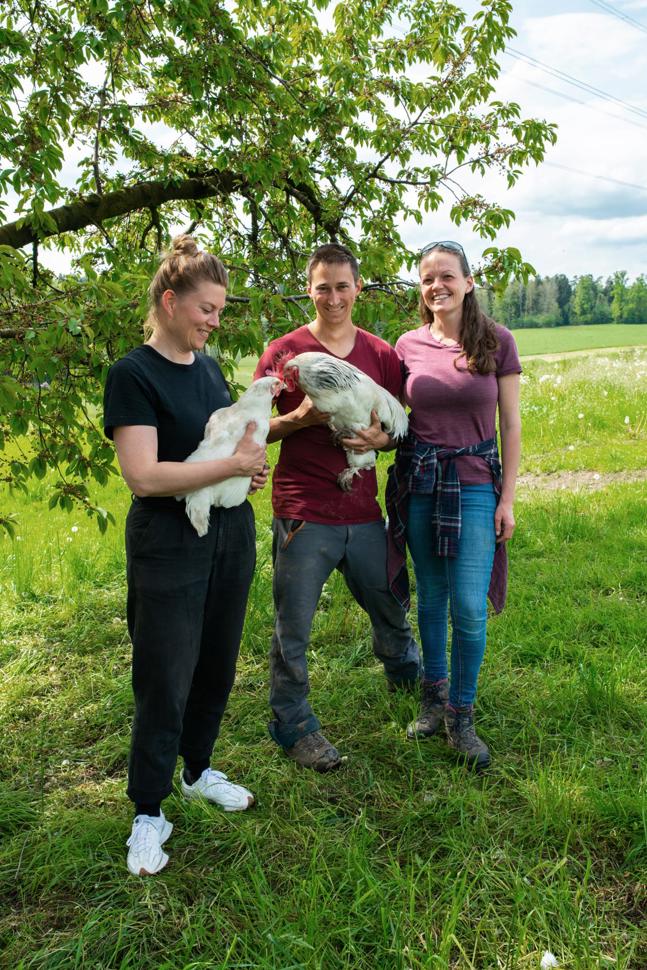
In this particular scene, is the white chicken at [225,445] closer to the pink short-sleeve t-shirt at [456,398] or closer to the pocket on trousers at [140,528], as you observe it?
the pocket on trousers at [140,528]

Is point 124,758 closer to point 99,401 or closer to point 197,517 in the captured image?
point 197,517

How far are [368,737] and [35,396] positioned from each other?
2723 millimetres

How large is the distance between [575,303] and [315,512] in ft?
262

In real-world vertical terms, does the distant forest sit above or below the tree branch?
above

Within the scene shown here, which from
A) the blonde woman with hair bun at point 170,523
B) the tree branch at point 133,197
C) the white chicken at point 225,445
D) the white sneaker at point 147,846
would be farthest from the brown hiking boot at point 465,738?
the tree branch at point 133,197

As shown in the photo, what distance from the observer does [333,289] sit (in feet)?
10.0

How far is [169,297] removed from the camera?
2.45m

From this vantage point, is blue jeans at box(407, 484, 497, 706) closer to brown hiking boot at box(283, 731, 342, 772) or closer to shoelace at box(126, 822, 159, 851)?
brown hiking boot at box(283, 731, 342, 772)

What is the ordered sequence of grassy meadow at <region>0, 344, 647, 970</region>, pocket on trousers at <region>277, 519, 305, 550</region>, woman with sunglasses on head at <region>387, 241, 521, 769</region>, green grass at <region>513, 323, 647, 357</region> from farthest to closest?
green grass at <region>513, 323, 647, 357</region> → pocket on trousers at <region>277, 519, 305, 550</region> → woman with sunglasses on head at <region>387, 241, 521, 769</region> → grassy meadow at <region>0, 344, 647, 970</region>

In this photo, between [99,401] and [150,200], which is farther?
[150,200]

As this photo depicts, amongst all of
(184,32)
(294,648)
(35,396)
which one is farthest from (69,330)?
(184,32)

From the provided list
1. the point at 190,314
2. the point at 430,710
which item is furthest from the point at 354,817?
the point at 190,314

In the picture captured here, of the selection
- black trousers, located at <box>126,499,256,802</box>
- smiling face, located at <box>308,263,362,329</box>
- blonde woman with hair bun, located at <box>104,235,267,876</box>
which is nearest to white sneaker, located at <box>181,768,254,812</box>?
blonde woman with hair bun, located at <box>104,235,267,876</box>

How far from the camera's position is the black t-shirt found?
233cm
